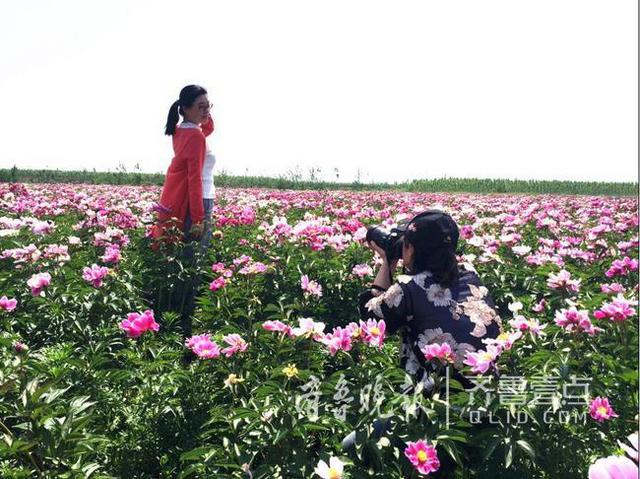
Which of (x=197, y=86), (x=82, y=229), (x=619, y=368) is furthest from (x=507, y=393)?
(x=82, y=229)

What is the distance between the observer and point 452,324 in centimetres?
232

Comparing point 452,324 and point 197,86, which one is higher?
point 197,86

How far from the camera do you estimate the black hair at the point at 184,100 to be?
4785mm

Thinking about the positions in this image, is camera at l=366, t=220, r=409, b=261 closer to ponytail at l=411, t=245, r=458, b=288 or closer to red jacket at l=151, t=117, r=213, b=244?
ponytail at l=411, t=245, r=458, b=288

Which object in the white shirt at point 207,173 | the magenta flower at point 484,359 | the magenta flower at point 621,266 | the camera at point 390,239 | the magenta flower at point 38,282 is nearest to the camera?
the magenta flower at point 484,359

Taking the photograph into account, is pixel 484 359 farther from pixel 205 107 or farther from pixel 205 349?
pixel 205 107

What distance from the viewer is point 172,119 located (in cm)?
497

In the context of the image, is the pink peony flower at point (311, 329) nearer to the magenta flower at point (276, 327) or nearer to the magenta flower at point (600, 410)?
the magenta flower at point (276, 327)

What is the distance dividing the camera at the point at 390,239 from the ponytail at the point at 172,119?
274cm

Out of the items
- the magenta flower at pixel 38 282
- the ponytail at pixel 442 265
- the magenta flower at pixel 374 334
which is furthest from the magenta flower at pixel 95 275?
the ponytail at pixel 442 265

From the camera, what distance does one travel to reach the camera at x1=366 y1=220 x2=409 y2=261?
9.19 feet

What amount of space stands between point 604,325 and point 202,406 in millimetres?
2134

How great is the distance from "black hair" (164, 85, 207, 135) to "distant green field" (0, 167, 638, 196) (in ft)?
64.6

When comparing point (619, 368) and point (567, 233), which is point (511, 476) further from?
point (567, 233)
